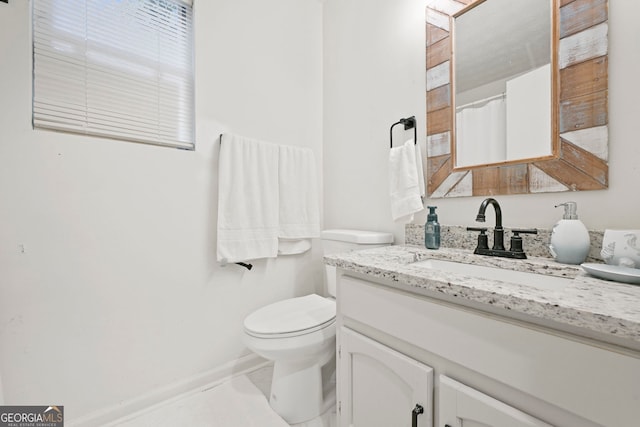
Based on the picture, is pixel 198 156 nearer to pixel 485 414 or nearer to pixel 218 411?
pixel 218 411

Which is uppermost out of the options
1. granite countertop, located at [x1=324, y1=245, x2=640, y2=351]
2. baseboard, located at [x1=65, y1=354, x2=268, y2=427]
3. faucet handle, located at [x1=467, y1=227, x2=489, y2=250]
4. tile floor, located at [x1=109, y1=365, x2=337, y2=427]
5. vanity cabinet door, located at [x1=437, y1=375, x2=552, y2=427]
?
faucet handle, located at [x1=467, y1=227, x2=489, y2=250]

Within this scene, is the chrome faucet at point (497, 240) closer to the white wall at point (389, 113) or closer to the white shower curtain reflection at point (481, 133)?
the white wall at point (389, 113)

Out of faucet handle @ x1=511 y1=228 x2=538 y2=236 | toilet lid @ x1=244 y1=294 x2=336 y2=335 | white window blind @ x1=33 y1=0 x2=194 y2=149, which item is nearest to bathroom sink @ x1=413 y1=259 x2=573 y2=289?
faucet handle @ x1=511 y1=228 x2=538 y2=236

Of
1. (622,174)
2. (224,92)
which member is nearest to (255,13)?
(224,92)

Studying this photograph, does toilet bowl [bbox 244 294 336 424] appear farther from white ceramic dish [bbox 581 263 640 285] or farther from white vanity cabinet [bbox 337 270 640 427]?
white ceramic dish [bbox 581 263 640 285]

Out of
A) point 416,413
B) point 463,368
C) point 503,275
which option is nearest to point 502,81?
point 503,275

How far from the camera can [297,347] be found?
1144mm

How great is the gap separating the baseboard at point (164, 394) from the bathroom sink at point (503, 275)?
1225 mm

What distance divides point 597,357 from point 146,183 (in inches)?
63.7

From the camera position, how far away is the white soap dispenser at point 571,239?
829 mm

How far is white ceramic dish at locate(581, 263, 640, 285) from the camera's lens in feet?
2.06

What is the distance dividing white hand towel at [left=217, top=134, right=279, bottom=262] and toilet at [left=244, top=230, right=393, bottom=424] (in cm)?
37

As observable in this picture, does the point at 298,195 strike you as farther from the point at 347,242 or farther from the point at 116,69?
the point at 116,69

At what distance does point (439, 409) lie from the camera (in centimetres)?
68
